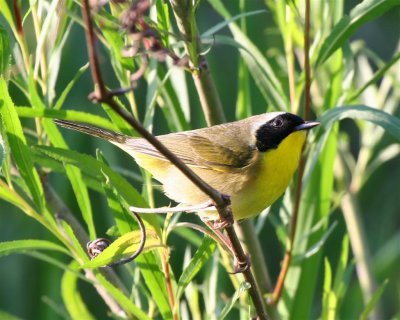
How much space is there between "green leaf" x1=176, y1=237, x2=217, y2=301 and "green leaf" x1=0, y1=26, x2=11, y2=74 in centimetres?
50

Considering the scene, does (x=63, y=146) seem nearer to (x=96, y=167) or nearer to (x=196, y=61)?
(x=96, y=167)

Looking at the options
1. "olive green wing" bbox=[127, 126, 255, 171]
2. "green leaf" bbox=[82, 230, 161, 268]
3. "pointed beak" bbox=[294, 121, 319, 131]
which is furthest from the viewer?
"olive green wing" bbox=[127, 126, 255, 171]

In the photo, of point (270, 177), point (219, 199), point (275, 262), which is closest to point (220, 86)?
point (275, 262)

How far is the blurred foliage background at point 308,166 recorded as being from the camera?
1702 mm

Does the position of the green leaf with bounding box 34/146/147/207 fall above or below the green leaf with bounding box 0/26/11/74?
below

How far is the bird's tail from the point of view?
72.5 inches

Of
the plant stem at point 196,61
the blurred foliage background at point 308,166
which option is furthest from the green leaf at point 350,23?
the plant stem at point 196,61

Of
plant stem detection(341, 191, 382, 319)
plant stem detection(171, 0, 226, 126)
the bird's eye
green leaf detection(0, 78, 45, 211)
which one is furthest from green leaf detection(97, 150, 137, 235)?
plant stem detection(341, 191, 382, 319)

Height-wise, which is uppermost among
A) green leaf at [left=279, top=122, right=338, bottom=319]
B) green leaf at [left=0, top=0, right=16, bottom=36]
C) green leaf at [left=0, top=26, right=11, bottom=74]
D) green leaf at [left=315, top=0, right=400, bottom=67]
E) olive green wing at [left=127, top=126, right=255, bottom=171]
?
green leaf at [left=0, top=0, right=16, bottom=36]

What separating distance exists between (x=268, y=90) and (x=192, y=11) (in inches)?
17.9

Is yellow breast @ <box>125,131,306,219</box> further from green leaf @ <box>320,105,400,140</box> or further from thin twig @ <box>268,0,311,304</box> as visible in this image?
green leaf @ <box>320,105,400,140</box>

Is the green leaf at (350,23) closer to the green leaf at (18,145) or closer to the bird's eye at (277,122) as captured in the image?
the bird's eye at (277,122)

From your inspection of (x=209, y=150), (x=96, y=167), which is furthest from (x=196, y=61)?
(x=209, y=150)

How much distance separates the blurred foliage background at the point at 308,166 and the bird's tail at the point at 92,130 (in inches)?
3.2
